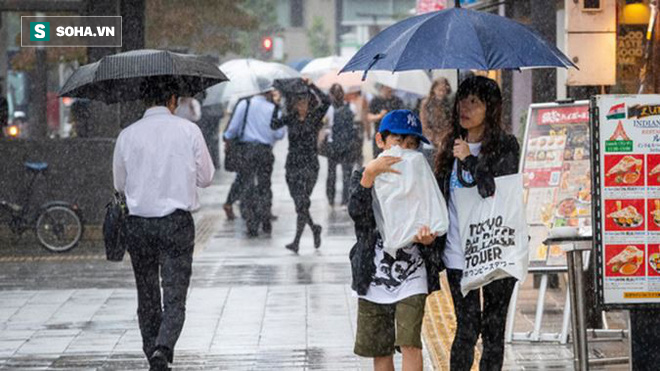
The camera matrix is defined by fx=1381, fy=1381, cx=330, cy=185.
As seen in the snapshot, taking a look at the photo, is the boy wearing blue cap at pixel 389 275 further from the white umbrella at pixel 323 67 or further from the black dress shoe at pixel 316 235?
the white umbrella at pixel 323 67

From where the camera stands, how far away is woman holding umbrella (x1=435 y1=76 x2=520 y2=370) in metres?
6.89

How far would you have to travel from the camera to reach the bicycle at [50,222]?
15914 millimetres

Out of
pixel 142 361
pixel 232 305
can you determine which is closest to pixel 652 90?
pixel 232 305

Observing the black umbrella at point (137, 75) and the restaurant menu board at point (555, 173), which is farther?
the restaurant menu board at point (555, 173)

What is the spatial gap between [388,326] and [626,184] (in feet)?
5.06

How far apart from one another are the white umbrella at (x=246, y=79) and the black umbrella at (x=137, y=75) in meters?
8.99

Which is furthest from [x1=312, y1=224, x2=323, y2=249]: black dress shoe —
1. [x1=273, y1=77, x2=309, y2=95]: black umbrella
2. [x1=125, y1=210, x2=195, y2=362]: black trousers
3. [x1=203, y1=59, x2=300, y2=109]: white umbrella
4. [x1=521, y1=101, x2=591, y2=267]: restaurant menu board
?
[x1=125, y1=210, x2=195, y2=362]: black trousers

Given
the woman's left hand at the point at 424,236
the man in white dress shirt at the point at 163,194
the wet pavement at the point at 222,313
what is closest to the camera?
the woman's left hand at the point at 424,236

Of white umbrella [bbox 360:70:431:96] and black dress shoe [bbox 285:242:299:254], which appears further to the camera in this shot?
white umbrella [bbox 360:70:431:96]

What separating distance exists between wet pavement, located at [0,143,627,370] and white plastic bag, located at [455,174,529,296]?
2315 millimetres

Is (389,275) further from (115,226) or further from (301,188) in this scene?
(301,188)

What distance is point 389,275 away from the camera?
6.80 m

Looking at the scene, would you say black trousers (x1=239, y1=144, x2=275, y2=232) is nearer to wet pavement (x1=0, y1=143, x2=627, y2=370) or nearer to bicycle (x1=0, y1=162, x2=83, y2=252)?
wet pavement (x1=0, y1=143, x2=627, y2=370)

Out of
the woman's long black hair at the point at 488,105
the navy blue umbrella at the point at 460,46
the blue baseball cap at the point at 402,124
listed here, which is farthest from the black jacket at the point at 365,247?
the navy blue umbrella at the point at 460,46
